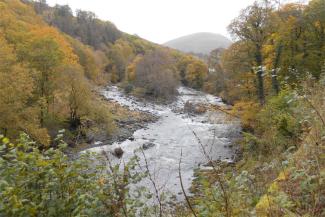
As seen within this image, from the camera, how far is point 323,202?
404cm

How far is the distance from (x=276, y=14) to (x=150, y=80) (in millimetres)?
35593

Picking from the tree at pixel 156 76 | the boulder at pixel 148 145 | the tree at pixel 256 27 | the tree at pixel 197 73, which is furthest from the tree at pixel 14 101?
the tree at pixel 197 73

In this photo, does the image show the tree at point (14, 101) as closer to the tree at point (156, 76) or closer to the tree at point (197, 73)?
the tree at point (156, 76)

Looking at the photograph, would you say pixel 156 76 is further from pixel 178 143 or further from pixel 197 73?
pixel 178 143

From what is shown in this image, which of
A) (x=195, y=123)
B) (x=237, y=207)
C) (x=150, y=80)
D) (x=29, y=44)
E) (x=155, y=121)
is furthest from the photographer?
(x=150, y=80)

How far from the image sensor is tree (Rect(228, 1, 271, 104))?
79.6 feet

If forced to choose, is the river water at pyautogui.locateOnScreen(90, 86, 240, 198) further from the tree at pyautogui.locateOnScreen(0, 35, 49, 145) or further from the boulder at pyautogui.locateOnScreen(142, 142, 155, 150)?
the tree at pyautogui.locateOnScreen(0, 35, 49, 145)

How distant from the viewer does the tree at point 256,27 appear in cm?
Result: 2425

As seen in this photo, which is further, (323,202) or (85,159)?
(85,159)

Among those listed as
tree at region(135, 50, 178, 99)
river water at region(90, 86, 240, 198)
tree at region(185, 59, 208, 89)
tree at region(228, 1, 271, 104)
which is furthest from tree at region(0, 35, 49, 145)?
tree at region(185, 59, 208, 89)

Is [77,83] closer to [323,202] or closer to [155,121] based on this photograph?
[155,121]

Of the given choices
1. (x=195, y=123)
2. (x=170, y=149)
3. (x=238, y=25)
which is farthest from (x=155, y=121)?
(x=238, y=25)

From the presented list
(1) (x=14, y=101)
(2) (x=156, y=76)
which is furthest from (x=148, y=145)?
(2) (x=156, y=76)

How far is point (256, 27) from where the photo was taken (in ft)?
80.2
